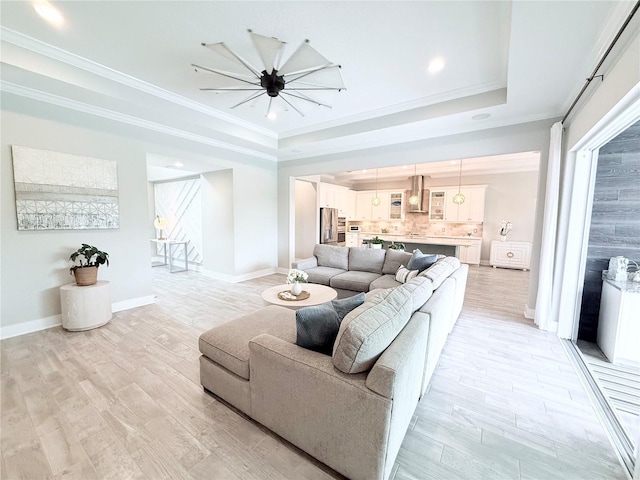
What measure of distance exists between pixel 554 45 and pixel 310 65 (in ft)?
6.74

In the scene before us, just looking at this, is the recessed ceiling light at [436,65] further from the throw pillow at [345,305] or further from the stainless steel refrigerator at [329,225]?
the stainless steel refrigerator at [329,225]

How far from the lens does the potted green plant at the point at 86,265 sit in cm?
320

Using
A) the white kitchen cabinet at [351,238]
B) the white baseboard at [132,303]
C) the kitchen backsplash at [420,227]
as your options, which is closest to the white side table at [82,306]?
the white baseboard at [132,303]

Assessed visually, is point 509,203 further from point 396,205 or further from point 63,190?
point 63,190

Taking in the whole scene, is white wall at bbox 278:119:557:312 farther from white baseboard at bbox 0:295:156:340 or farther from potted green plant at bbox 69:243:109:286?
white baseboard at bbox 0:295:156:340

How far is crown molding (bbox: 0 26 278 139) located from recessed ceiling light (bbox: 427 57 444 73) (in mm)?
3055

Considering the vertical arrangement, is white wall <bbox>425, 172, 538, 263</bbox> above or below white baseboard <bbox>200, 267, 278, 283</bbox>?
above

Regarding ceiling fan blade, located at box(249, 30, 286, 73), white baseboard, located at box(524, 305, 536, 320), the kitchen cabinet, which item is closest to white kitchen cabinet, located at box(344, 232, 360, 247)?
the kitchen cabinet

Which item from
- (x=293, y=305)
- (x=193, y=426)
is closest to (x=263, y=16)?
(x=293, y=305)

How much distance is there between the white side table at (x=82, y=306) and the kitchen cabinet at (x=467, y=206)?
8.30 meters

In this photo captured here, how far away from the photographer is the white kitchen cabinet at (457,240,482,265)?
7363 millimetres

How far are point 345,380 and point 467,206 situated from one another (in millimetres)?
7779

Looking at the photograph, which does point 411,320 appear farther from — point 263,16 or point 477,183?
point 477,183

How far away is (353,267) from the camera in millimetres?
4609
